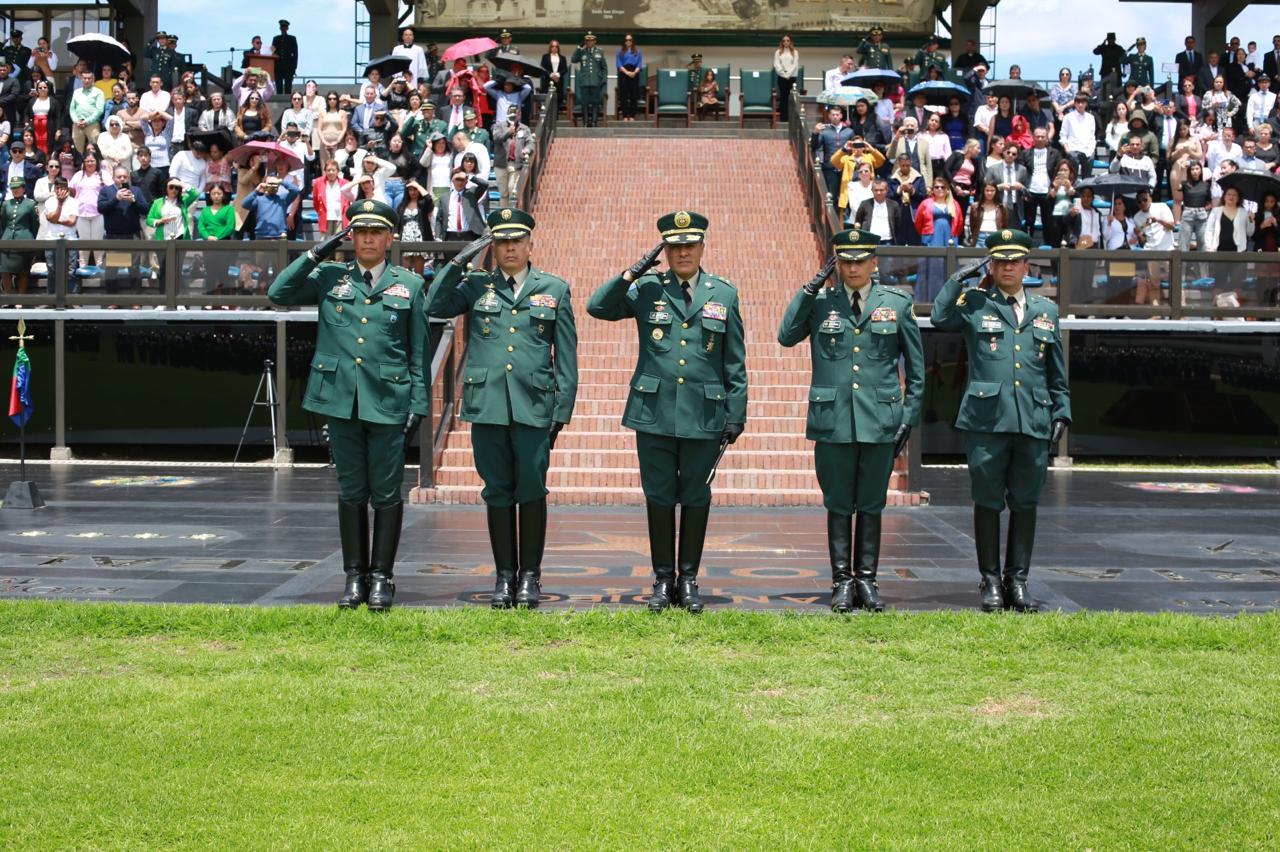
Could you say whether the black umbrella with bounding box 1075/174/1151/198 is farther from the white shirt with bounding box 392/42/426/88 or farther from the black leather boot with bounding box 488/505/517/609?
the black leather boot with bounding box 488/505/517/609

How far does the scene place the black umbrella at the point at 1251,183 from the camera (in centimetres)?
1966

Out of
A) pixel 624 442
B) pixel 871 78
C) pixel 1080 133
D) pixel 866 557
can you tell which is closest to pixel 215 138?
pixel 624 442

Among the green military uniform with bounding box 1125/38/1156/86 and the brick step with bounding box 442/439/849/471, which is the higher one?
the green military uniform with bounding box 1125/38/1156/86

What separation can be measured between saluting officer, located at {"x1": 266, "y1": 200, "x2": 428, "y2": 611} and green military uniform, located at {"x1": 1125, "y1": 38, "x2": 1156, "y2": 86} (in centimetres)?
2177

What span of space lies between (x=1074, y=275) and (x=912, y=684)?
41.7 ft

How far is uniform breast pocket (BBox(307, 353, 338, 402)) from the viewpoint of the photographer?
8289 millimetres

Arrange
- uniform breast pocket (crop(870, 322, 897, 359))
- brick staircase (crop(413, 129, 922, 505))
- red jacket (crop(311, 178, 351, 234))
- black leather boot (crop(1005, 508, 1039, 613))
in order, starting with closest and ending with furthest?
black leather boot (crop(1005, 508, 1039, 613))
uniform breast pocket (crop(870, 322, 897, 359))
brick staircase (crop(413, 129, 922, 505))
red jacket (crop(311, 178, 351, 234))

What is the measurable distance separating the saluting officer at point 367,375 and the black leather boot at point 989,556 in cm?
309

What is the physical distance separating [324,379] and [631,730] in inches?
128

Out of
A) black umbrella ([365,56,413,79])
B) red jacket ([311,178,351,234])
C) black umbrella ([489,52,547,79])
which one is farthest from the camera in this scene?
black umbrella ([365,56,413,79])

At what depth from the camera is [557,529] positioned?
40.8 feet

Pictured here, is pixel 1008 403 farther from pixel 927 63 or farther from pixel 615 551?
pixel 927 63

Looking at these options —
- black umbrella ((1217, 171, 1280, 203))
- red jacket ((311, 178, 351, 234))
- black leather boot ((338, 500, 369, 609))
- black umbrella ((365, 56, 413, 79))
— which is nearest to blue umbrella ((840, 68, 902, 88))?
black umbrella ((1217, 171, 1280, 203))

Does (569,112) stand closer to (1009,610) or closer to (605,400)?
(605,400)
